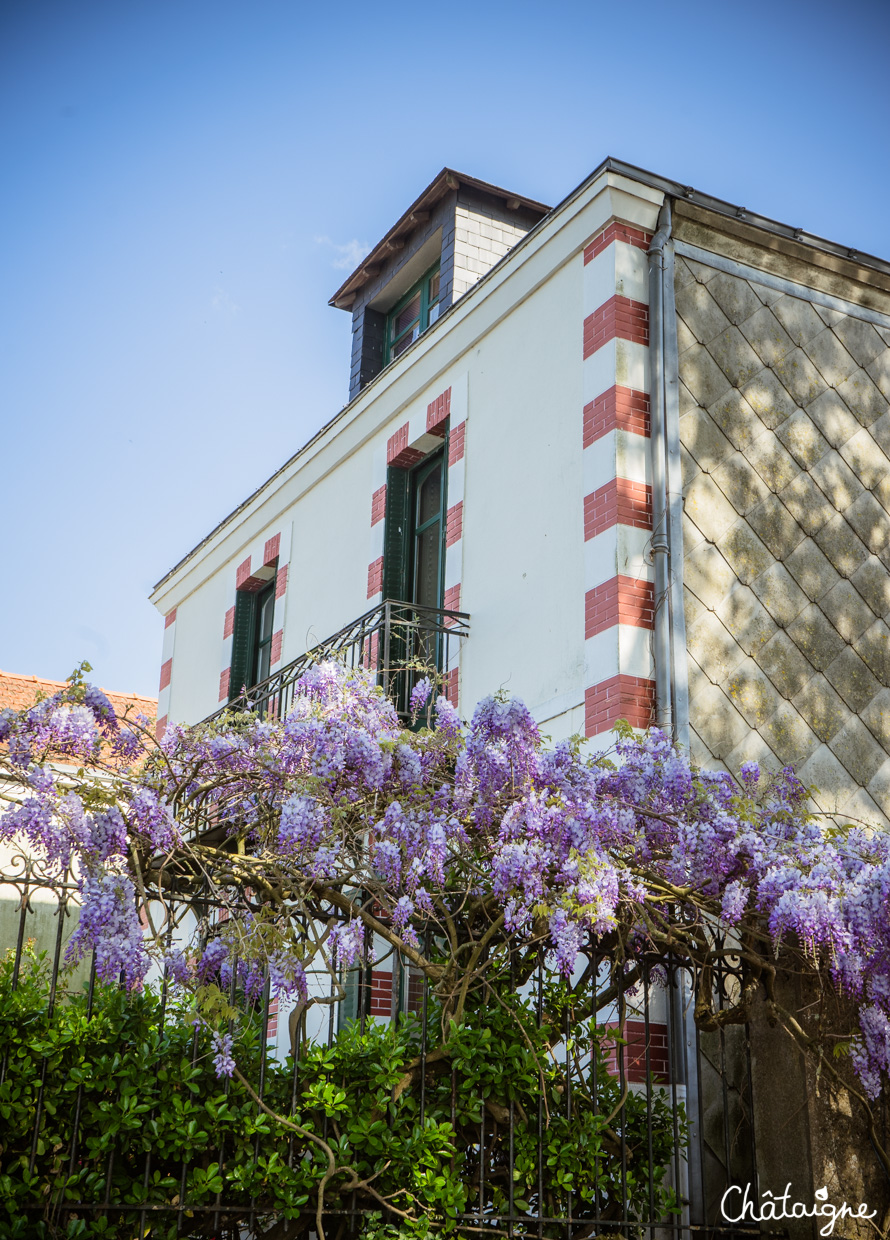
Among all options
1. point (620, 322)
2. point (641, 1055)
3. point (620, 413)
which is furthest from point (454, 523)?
point (641, 1055)

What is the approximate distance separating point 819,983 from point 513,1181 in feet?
4.83

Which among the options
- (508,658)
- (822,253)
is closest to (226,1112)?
(508,658)

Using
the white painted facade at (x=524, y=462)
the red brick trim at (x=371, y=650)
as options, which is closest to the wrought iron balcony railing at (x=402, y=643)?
the red brick trim at (x=371, y=650)

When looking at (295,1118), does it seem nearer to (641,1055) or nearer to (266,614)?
(641,1055)

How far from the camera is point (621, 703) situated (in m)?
6.61

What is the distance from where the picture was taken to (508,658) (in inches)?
307

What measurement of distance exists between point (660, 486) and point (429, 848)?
315 centimetres

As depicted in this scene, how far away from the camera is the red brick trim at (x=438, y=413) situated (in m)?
9.30

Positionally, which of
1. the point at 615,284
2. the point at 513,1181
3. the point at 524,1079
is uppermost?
the point at 615,284

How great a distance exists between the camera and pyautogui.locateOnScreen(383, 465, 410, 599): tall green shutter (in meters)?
9.55

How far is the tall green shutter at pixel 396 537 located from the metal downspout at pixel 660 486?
9.55ft

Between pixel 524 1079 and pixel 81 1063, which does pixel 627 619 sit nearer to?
pixel 524 1079

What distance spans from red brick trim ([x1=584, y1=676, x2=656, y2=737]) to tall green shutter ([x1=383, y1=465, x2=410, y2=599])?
2975mm

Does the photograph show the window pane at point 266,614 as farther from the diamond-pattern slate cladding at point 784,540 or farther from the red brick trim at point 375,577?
the diamond-pattern slate cladding at point 784,540
